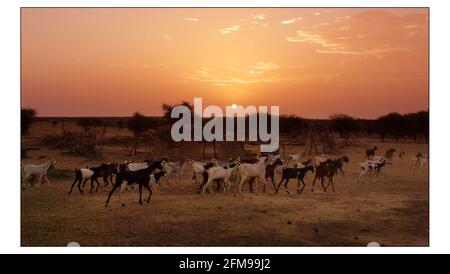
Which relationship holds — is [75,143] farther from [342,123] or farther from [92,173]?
[342,123]

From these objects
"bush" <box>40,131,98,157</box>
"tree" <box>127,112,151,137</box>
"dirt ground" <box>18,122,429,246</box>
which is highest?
"tree" <box>127,112,151,137</box>

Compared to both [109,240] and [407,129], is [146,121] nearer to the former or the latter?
[407,129]

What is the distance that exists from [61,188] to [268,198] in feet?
23.3

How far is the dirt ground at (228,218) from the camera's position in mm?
10734

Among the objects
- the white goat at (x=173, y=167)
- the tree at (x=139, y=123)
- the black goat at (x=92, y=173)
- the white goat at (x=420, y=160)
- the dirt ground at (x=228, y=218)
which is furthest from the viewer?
the tree at (x=139, y=123)

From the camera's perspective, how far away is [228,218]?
39.9 feet

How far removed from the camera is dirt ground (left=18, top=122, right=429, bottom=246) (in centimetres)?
1073

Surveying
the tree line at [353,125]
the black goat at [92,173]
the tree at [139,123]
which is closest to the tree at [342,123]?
the tree line at [353,125]

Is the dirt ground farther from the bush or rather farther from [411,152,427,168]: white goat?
the bush

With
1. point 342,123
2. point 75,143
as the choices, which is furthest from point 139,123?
point 342,123

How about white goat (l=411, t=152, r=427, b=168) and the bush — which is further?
the bush

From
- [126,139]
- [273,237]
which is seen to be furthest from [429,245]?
[126,139]

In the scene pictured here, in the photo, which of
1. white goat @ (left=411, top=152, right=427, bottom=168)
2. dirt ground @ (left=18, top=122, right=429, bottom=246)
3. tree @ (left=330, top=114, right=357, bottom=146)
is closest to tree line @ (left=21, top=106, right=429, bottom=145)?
tree @ (left=330, top=114, right=357, bottom=146)

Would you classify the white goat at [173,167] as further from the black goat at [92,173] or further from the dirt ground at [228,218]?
the black goat at [92,173]
